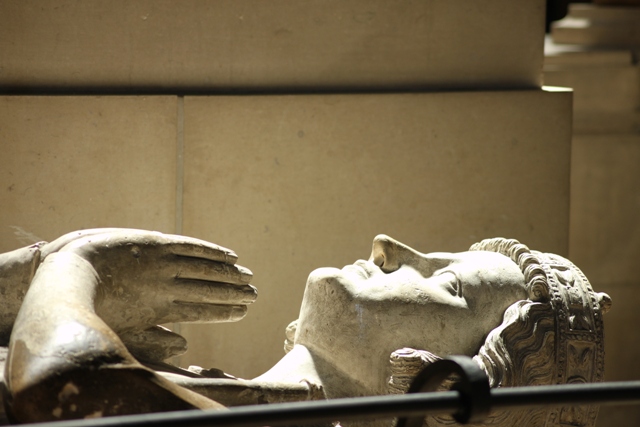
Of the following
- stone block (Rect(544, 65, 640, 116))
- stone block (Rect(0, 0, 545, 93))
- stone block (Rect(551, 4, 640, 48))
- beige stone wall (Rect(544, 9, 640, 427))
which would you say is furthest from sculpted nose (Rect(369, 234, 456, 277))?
stone block (Rect(551, 4, 640, 48))

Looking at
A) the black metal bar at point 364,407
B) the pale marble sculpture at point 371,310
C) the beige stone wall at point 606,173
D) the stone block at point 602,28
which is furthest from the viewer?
the stone block at point 602,28

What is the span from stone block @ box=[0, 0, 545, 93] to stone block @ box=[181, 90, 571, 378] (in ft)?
0.55

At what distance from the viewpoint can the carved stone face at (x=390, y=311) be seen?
2.96 m

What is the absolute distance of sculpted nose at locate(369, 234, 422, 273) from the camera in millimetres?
3078

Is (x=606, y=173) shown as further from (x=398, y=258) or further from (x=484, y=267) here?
(x=398, y=258)

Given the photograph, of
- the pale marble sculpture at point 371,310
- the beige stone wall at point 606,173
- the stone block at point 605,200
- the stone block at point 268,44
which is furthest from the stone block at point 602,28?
the pale marble sculpture at point 371,310

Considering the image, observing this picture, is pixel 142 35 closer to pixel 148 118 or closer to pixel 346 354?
pixel 148 118

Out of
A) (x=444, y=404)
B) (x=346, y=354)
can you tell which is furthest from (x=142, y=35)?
(x=444, y=404)

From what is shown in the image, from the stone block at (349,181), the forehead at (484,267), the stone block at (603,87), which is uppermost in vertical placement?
the stone block at (603,87)

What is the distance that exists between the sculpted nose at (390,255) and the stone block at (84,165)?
131 centimetres

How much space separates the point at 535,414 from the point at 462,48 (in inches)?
84.8

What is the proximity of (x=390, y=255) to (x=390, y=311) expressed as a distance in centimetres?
23

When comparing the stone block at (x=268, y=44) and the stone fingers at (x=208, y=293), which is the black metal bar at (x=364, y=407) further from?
the stone block at (x=268, y=44)

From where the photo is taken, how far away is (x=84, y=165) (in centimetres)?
394
